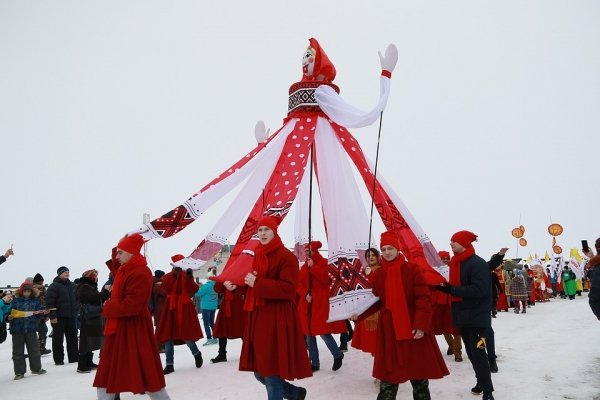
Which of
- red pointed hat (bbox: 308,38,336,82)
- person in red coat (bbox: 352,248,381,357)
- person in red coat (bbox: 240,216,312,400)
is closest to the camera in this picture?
person in red coat (bbox: 240,216,312,400)

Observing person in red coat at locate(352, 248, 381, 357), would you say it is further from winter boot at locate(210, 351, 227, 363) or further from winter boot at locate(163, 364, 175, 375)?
winter boot at locate(163, 364, 175, 375)

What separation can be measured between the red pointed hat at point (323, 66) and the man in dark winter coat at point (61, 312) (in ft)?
20.5

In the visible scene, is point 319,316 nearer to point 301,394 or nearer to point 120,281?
point 301,394

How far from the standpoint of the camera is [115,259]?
5074 mm

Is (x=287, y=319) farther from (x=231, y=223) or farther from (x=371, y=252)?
(x=231, y=223)

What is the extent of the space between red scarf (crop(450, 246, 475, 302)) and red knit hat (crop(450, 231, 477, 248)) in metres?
0.07

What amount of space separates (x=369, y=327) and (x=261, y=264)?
2411mm

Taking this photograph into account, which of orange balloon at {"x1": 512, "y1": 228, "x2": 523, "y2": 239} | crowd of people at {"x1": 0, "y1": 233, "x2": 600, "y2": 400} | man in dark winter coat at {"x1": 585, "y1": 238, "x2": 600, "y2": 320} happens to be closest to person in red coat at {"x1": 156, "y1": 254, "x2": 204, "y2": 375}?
crowd of people at {"x1": 0, "y1": 233, "x2": 600, "y2": 400}

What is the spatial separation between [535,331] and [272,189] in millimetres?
7940

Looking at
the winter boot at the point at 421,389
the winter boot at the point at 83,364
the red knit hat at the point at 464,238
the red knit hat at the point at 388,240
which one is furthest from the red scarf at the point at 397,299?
the winter boot at the point at 83,364

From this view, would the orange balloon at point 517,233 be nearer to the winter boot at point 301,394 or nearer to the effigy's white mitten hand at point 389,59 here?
the effigy's white mitten hand at point 389,59

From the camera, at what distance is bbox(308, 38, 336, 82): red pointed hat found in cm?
665

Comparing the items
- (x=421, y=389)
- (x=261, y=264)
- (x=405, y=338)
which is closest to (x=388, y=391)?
(x=421, y=389)

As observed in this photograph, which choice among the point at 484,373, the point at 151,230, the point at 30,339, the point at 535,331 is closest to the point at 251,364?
the point at 151,230
